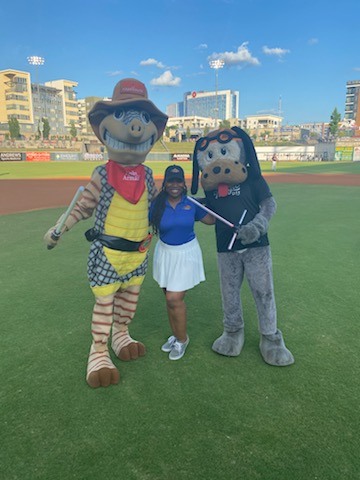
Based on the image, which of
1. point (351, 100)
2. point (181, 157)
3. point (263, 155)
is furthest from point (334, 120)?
point (351, 100)

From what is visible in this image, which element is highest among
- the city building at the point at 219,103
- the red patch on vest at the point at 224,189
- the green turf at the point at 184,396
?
the city building at the point at 219,103

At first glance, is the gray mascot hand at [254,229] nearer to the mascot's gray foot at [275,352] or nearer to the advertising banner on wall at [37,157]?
the mascot's gray foot at [275,352]

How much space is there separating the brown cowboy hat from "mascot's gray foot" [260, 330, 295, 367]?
207cm

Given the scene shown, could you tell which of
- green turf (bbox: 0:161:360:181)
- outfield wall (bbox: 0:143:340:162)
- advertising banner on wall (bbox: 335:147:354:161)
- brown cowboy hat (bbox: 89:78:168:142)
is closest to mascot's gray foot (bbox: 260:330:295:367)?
brown cowboy hat (bbox: 89:78:168:142)

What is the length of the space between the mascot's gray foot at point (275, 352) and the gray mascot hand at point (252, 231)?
878 millimetres

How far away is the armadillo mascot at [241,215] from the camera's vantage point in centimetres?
286

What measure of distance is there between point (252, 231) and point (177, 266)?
65 centimetres

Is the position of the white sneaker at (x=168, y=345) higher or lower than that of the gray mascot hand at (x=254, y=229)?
lower

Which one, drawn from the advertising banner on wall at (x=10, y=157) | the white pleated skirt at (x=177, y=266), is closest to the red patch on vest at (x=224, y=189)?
the white pleated skirt at (x=177, y=266)

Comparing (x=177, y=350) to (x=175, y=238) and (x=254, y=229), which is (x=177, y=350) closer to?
(x=175, y=238)

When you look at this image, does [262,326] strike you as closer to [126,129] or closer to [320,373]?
[320,373]

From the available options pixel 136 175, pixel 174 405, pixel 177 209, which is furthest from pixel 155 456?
pixel 136 175

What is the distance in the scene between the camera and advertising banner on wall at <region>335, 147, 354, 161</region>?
4525 cm

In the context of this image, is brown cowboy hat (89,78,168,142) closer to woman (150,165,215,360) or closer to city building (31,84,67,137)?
woman (150,165,215,360)
